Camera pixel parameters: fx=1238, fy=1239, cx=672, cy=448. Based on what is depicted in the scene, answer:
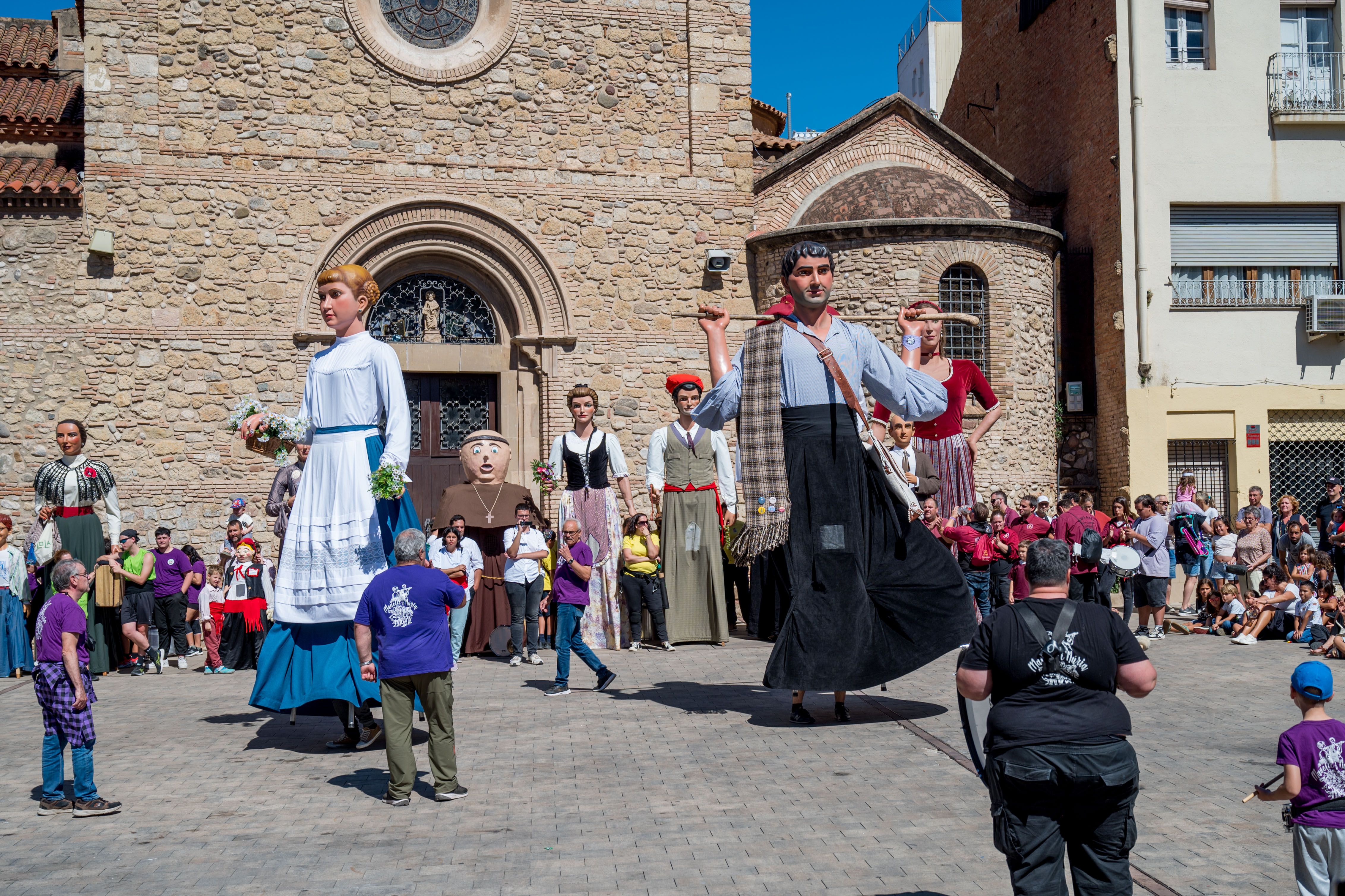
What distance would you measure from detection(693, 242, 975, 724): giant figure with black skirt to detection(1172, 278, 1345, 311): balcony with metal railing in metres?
13.4

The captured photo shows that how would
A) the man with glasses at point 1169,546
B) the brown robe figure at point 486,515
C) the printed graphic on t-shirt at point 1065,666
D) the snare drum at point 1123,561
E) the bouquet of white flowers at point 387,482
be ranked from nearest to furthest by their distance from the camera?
the printed graphic on t-shirt at point 1065,666 < the bouquet of white flowers at point 387,482 < the brown robe figure at point 486,515 < the snare drum at point 1123,561 < the man with glasses at point 1169,546

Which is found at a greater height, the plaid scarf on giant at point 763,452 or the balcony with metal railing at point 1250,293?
the balcony with metal railing at point 1250,293

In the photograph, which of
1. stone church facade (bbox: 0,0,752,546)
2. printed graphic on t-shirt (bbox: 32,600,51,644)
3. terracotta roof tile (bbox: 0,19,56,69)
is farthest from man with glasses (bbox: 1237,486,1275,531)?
terracotta roof tile (bbox: 0,19,56,69)

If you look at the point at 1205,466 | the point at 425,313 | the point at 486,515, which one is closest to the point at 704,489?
the point at 486,515

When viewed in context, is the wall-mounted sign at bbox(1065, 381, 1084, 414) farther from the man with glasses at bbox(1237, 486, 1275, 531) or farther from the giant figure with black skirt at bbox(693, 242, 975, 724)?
the giant figure with black skirt at bbox(693, 242, 975, 724)

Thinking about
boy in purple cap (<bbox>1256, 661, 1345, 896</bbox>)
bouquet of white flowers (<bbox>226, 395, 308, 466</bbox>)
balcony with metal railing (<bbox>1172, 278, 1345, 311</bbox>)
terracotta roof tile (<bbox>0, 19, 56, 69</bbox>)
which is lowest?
boy in purple cap (<bbox>1256, 661, 1345, 896</bbox>)

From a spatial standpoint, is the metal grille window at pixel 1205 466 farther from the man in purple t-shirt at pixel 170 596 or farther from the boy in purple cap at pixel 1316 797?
the boy in purple cap at pixel 1316 797

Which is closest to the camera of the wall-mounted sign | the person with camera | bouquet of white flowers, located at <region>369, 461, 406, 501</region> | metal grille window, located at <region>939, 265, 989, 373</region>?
the person with camera

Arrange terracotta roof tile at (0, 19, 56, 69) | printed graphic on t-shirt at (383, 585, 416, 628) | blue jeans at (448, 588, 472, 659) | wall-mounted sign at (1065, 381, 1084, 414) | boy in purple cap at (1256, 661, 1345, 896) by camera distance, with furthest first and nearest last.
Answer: wall-mounted sign at (1065, 381, 1084, 414)
terracotta roof tile at (0, 19, 56, 69)
blue jeans at (448, 588, 472, 659)
printed graphic on t-shirt at (383, 585, 416, 628)
boy in purple cap at (1256, 661, 1345, 896)

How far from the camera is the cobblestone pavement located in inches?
185

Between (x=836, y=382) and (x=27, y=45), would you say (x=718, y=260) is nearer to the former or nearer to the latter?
(x=836, y=382)

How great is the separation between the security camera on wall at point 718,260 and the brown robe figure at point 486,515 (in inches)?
197

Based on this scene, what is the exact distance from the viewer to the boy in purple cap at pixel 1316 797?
4.10 m

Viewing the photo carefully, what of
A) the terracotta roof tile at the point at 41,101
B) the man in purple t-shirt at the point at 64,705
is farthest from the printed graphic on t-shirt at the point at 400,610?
the terracotta roof tile at the point at 41,101
